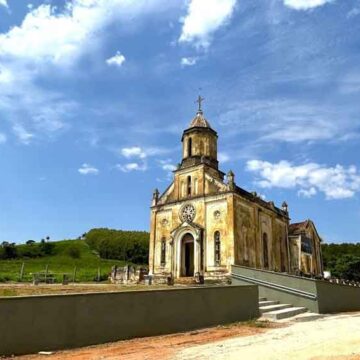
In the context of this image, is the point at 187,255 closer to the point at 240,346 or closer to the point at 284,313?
the point at 284,313

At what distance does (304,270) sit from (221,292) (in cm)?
2928

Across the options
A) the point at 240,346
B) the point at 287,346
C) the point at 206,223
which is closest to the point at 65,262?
the point at 206,223

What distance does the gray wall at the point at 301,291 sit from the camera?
18.2m

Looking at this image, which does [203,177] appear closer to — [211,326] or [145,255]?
[211,326]

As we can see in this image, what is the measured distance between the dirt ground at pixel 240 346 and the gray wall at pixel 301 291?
510cm

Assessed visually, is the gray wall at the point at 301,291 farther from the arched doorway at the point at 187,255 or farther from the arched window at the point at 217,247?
the arched doorway at the point at 187,255

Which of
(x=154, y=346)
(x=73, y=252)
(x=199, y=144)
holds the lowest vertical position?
(x=154, y=346)

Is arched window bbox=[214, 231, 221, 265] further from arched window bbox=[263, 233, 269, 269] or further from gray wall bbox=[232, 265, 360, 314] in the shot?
gray wall bbox=[232, 265, 360, 314]

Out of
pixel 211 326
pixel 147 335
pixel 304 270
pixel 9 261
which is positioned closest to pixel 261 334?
pixel 211 326

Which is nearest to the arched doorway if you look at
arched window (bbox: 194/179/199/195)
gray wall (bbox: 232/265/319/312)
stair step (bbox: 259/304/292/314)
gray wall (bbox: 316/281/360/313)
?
arched window (bbox: 194/179/199/195)

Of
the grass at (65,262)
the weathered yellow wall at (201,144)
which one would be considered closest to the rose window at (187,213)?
the weathered yellow wall at (201,144)

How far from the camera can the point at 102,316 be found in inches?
400

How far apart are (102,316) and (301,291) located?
11.7 m

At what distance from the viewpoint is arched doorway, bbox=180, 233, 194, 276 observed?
3091 cm
